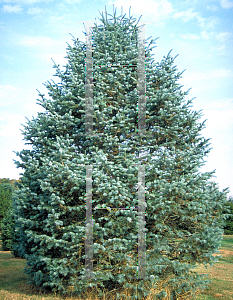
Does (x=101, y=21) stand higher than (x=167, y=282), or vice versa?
(x=101, y=21)

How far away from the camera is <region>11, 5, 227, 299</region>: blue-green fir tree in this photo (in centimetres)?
579

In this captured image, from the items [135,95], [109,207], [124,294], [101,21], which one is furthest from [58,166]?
[101,21]

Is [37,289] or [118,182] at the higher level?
[118,182]

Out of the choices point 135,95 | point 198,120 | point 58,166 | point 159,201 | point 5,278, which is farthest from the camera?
point 5,278

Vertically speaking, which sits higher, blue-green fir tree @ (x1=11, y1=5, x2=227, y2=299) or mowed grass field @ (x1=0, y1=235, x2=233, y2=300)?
blue-green fir tree @ (x1=11, y1=5, x2=227, y2=299)

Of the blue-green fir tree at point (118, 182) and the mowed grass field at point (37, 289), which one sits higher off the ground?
the blue-green fir tree at point (118, 182)

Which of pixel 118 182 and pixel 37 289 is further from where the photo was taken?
pixel 37 289

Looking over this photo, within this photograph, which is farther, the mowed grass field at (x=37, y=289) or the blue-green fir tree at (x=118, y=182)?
the mowed grass field at (x=37, y=289)

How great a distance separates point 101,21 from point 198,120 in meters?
3.87

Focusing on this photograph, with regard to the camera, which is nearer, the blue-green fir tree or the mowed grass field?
the blue-green fir tree

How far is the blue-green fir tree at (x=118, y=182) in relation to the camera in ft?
19.0

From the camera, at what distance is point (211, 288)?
7.83m

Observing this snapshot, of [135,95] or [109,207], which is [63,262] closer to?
[109,207]

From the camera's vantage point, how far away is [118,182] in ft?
18.2
